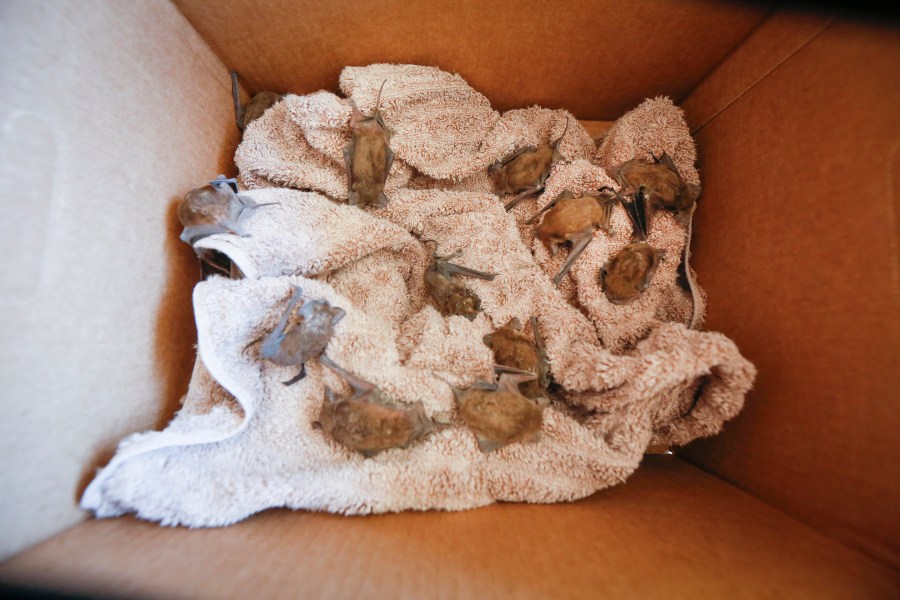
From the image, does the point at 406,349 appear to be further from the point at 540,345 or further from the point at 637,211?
the point at 637,211

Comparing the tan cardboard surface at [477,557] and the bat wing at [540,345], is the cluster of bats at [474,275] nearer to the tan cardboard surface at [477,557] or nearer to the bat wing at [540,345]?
the bat wing at [540,345]

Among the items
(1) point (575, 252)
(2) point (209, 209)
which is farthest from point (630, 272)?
(2) point (209, 209)

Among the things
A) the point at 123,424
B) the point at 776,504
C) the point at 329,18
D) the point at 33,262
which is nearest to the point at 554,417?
the point at 776,504

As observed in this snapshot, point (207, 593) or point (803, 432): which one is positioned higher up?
point (803, 432)

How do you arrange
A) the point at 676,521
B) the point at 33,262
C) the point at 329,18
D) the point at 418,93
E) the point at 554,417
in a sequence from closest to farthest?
the point at 33,262 < the point at 676,521 < the point at 554,417 < the point at 329,18 < the point at 418,93

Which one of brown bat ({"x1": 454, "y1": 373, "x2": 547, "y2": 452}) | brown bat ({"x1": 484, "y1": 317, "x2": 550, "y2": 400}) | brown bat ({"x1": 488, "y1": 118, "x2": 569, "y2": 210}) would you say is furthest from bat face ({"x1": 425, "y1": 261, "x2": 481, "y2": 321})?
brown bat ({"x1": 488, "y1": 118, "x2": 569, "y2": 210})

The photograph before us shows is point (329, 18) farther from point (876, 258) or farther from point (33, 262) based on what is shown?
point (876, 258)

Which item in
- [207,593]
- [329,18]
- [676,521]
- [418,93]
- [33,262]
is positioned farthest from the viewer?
[418,93]
